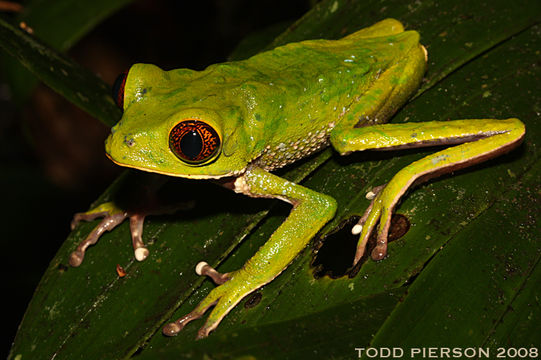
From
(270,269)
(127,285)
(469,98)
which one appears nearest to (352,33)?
(469,98)

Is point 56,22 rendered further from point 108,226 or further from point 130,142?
point 130,142

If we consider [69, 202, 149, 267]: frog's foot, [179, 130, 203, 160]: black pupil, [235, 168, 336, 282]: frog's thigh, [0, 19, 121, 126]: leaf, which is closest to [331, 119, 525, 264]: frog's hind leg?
[235, 168, 336, 282]: frog's thigh

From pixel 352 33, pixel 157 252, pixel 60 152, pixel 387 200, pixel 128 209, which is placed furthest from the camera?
pixel 60 152

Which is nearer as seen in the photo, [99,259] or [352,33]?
[99,259]

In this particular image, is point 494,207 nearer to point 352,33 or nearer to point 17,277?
point 352,33

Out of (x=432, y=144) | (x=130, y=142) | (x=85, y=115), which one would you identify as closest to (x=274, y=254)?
(x=130, y=142)

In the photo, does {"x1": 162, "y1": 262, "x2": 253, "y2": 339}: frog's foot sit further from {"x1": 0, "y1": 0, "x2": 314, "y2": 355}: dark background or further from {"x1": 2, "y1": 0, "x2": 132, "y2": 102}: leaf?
{"x1": 0, "y1": 0, "x2": 314, "y2": 355}: dark background
